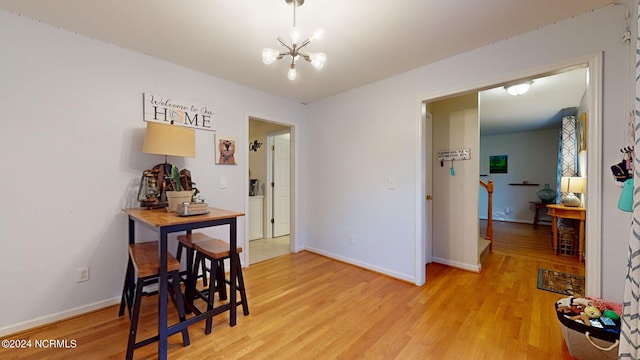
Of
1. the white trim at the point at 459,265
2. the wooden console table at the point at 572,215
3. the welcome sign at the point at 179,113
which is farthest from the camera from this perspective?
the wooden console table at the point at 572,215

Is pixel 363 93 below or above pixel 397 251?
above

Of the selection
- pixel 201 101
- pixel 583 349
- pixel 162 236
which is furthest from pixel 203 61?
pixel 583 349

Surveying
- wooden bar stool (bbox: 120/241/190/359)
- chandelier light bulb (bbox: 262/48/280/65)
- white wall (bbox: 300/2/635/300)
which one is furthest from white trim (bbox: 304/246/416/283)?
chandelier light bulb (bbox: 262/48/280/65)

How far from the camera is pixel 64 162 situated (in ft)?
6.48

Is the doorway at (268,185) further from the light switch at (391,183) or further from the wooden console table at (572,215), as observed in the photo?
the wooden console table at (572,215)

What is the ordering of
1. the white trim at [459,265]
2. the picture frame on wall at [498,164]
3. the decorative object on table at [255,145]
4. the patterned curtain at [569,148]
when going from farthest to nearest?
1. the picture frame on wall at [498,164]
2. the decorative object on table at [255,145]
3. the patterned curtain at [569,148]
4. the white trim at [459,265]

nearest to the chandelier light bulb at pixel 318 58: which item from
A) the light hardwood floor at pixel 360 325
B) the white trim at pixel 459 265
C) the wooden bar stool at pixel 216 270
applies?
the wooden bar stool at pixel 216 270

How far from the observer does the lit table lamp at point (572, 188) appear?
347 centimetres

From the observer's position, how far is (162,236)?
1.50m

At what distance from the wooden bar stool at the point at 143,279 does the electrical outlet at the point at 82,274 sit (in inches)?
14.6

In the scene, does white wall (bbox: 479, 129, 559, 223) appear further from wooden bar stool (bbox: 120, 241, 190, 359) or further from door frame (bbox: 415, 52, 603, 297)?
wooden bar stool (bbox: 120, 241, 190, 359)

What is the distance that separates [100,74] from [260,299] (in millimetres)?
2427

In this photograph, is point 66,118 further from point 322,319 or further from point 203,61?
point 322,319

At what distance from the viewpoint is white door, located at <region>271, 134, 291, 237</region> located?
4629mm
